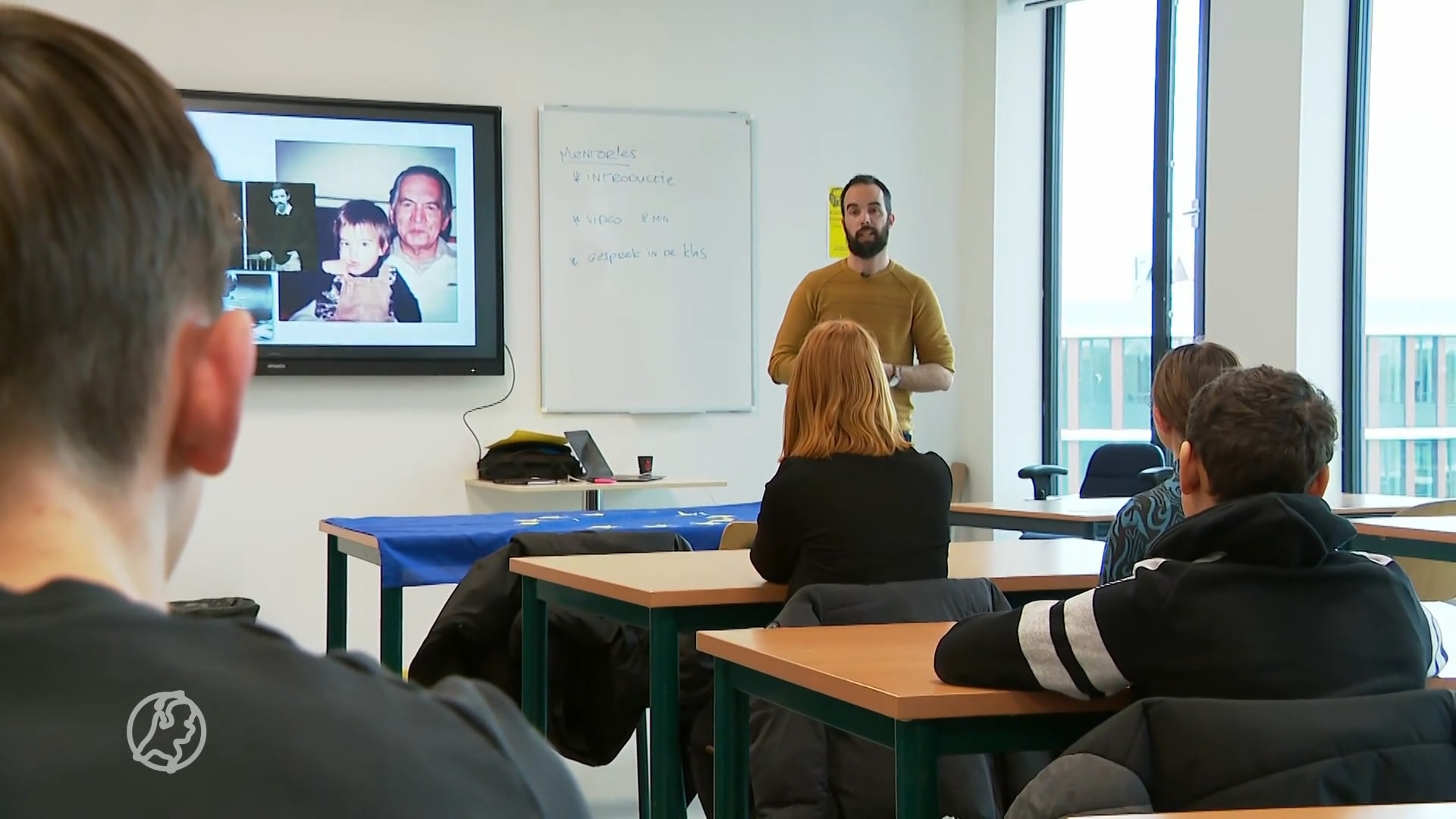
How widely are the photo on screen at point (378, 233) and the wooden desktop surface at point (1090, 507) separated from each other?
2.33 m

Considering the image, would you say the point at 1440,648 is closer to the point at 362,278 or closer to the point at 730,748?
the point at 730,748

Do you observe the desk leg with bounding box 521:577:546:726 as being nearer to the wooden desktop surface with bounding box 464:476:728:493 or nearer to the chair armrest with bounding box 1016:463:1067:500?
the wooden desktop surface with bounding box 464:476:728:493

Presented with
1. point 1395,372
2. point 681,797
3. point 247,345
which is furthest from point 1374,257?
point 247,345

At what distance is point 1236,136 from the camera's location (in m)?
5.58

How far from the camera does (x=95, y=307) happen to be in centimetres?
57

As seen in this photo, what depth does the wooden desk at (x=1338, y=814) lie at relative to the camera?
127 centimetres

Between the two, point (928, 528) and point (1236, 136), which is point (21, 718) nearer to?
point (928, 528)

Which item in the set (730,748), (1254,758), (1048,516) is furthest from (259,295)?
(1254,758)

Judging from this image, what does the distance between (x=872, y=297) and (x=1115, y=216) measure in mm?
2009

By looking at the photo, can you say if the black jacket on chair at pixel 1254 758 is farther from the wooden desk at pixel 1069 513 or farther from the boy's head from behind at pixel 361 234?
the boy's head from behind at pixel 361 234

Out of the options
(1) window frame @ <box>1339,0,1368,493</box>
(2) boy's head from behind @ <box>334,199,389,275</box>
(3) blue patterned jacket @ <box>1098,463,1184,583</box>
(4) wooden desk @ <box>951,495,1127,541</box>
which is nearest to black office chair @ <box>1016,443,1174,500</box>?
(4) wooden desk @ <box>951,495,1127,541</box>

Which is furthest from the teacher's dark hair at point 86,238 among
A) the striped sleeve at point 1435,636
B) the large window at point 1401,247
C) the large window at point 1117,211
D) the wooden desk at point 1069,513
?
the large window at point 1117,211

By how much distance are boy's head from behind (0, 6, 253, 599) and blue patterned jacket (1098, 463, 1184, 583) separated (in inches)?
85.9

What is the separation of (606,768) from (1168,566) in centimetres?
316
